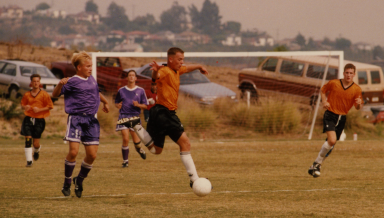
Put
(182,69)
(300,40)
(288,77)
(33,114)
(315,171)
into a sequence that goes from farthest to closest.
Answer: (300,40) → (288,77) → (33,114) → (315,171) → (182,69)

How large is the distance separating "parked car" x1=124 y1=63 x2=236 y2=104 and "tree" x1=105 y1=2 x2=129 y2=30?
152 m

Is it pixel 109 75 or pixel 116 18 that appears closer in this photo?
pixel 109 75

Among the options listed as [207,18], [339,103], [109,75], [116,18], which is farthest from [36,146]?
[116,18]

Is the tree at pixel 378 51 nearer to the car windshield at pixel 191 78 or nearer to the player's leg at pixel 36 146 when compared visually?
the car windshield at pixel 191 78

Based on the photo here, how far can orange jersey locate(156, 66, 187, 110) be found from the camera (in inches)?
297

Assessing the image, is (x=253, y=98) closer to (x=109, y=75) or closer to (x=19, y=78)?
(x=109, y=75)

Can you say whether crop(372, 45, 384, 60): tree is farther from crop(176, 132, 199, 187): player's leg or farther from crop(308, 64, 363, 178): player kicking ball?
crop(176, 132, 199, 187): player's leg

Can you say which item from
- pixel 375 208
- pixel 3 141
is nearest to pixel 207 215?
pixel 375 208

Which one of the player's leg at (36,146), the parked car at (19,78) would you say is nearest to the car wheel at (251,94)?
the parked car at (19,78)

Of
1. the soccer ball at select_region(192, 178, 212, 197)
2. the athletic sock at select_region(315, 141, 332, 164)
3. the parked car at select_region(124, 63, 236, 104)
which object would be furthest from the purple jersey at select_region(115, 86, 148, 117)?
the parked car at select_region(124, 63, 236, 104)

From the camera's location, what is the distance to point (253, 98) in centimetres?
2106

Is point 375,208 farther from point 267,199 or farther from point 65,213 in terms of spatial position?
point 65,213

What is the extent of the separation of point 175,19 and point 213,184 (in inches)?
6670

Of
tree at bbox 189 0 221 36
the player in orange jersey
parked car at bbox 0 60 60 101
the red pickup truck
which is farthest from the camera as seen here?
tree at bbox 189 0 221 36
